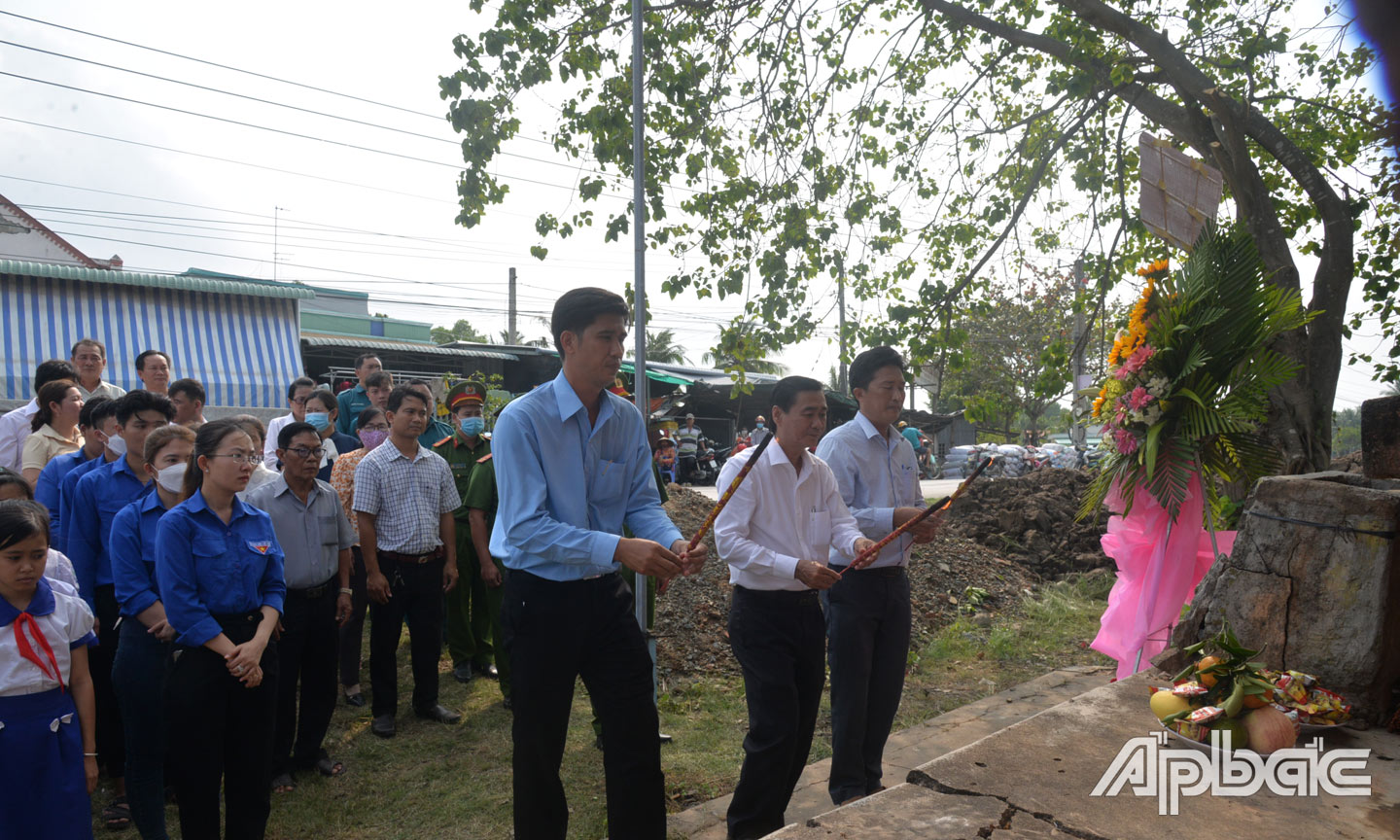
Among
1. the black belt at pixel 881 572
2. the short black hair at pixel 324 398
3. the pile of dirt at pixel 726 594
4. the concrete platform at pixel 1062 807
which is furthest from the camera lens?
the pile of dirt at pixel 726 594

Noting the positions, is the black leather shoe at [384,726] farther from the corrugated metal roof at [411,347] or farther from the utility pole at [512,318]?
the utility pole at [512,318]

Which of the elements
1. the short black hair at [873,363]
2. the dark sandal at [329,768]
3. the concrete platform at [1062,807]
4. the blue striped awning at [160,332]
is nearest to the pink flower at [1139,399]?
the short black hair at [873,363]

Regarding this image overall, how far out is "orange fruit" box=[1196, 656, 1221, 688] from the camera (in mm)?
2521

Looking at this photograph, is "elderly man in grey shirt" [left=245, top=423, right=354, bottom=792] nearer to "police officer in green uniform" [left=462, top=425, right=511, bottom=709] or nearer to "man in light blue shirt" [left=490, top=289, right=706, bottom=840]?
"police officer in green uniform" [left=462, top=425, right=511, bottom=709]

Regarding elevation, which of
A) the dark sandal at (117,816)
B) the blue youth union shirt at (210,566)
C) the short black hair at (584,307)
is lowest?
the dark sandal at (117,816)

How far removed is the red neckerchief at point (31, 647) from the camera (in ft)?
8.81

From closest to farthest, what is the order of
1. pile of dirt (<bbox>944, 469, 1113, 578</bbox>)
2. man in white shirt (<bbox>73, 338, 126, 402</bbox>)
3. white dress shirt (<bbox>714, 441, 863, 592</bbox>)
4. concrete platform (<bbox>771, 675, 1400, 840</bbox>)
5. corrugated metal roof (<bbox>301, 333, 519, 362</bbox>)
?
concrete platform (<bbox>771, 675, 1400, 840</bbox>), white dress shirt (<bbox>714, 441, 863, 592</bbox>), man in white shirt (<bbox>73, 338, 126, 402</bbox>), pile of dirt (<bbox>944, 469, 1113, 578</bbox>), corrugated metal roof (<bbox>301, 333, 519, 362</bbox>)

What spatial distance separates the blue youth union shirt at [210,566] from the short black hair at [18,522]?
345 mm

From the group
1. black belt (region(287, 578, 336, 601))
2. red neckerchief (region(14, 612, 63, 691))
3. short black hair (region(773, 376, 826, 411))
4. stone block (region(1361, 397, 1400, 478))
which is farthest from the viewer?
black belt (region(287, 578, 336, 601))

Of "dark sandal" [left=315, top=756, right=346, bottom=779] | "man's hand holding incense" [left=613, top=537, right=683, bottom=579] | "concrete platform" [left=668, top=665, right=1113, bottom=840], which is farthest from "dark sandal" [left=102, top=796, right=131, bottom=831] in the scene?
"man's hand holding incense" [left=613, top=537, right=683, bottom=579]

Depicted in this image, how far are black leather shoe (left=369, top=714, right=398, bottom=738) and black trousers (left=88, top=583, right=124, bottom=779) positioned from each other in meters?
1.17

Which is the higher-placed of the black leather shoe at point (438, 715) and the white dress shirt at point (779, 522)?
the white dress shirt at point (779, 522)

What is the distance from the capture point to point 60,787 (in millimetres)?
2695

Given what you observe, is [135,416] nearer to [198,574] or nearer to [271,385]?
A: [198,574]
